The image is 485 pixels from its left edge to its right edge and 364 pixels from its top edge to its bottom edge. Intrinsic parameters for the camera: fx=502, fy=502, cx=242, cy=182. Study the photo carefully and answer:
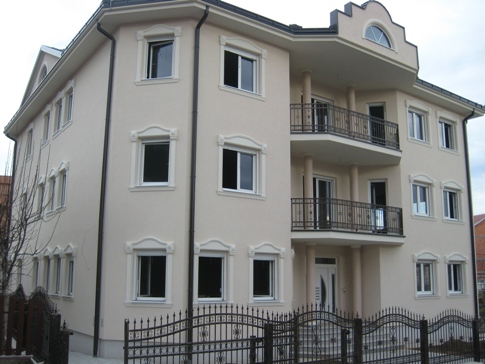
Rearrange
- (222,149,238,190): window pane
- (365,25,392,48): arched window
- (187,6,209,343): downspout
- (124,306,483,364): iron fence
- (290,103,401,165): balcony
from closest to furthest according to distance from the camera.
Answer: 1. (124,306,483,364): iron fence
2. (187,6,209,343): downspout
3. (222,149,238,190): window pane
4. (290,103,401,165): balcony
5. (365,25,392,48): arched window

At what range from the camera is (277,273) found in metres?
14.5

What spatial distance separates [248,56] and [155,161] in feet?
14.4

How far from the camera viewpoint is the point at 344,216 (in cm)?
1714

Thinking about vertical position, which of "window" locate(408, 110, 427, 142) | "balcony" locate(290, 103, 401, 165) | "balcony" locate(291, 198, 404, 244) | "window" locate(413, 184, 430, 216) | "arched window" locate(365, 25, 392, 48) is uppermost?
"arched window" locate(365, 25, 392, 48)

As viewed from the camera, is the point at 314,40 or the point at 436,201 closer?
the point at 314,40

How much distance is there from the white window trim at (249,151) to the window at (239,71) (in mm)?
1725

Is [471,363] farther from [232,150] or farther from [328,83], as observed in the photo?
[328,83]

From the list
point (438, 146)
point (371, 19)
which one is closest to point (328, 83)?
point (371, 19)

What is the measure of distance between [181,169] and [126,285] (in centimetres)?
333

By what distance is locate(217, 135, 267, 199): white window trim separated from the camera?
14.0 meters

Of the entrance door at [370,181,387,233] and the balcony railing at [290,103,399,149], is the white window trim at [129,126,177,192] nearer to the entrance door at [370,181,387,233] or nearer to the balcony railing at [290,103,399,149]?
the balcony railing at [290,103,399,149]

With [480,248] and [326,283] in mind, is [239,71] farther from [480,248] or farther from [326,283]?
[480,248]

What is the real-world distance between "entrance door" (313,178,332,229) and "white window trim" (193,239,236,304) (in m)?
3.37

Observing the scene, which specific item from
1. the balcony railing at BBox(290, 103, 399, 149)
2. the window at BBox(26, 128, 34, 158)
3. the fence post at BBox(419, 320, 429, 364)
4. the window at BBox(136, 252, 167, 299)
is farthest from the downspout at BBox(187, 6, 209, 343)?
the window at BBox(26, 128, 34, 158)
